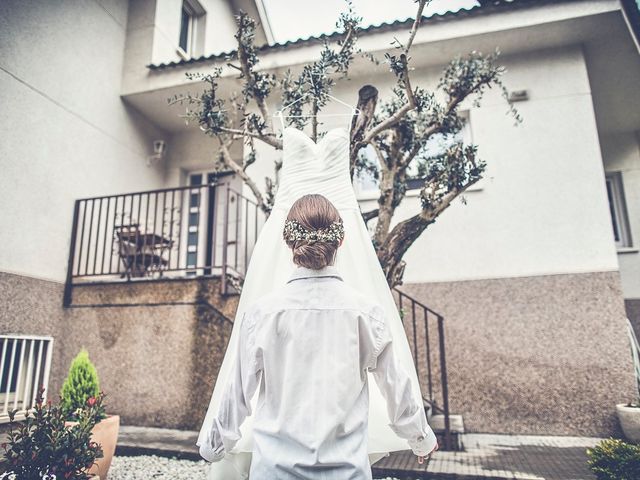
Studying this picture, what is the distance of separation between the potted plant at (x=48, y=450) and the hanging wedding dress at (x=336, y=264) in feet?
4.30

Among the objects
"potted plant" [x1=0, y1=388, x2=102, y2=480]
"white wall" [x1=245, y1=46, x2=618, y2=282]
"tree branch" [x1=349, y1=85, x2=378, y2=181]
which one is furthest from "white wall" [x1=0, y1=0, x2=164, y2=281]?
"tree branch" [x1=349, y1=85, x2=378, y2=181]

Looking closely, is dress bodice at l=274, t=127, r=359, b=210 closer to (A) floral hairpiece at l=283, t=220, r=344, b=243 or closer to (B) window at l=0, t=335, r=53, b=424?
(A) floral hairpiece at l=283, t=220, r=344, b=243

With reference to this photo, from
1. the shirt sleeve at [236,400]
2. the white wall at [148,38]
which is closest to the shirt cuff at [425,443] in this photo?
the shirt sleeve at [236,400]

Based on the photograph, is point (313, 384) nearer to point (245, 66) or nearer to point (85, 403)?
point (85, 403)

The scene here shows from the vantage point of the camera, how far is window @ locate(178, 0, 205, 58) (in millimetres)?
9328

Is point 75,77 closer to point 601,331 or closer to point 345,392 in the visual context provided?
point 345,392

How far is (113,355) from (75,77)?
4043mm

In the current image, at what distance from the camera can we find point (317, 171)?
8.89ft

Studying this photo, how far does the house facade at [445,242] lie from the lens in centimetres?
555

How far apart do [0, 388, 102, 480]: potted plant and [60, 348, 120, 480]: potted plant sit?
23.1 inches

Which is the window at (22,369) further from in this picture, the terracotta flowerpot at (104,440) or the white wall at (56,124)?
the terracotta flowerpot at (104,440)

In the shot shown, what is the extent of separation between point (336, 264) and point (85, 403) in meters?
2.66

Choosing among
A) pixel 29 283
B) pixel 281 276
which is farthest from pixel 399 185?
pixel 29 283

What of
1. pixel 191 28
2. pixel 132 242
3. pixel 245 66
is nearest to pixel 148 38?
pixel 191 28
